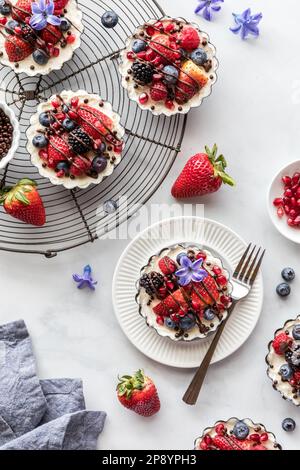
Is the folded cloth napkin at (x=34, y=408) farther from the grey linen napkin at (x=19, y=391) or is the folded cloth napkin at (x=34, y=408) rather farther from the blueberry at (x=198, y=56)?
the blueberry at (x=198, y=56)

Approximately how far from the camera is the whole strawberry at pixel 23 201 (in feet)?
12.5

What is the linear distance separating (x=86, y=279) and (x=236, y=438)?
1.18 m

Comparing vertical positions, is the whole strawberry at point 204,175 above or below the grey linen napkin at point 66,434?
above

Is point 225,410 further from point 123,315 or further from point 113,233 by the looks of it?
point 113,233

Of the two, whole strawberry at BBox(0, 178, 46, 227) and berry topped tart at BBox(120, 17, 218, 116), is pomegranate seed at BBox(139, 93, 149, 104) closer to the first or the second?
berry topped tart at BBox(120, 17, 218, 116)

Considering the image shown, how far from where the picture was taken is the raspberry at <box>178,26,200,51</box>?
3.81 meters

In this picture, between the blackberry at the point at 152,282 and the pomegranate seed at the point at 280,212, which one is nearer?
the blackberry at the point at 152,282

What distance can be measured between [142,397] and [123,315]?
0.45m

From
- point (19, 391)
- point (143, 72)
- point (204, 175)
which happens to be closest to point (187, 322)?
point (204, 175)

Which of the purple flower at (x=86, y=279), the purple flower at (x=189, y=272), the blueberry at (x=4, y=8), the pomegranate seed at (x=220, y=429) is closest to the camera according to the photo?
the purple flower at (x=189, y=272)

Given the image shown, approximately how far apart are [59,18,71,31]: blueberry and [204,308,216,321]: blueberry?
166cm

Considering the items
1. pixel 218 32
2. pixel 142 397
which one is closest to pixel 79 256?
pixel 142 397

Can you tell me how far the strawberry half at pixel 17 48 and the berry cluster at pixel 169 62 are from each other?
1.76 ft

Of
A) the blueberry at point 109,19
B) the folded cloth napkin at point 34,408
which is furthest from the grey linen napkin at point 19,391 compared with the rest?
the blueberry at point 109,19
